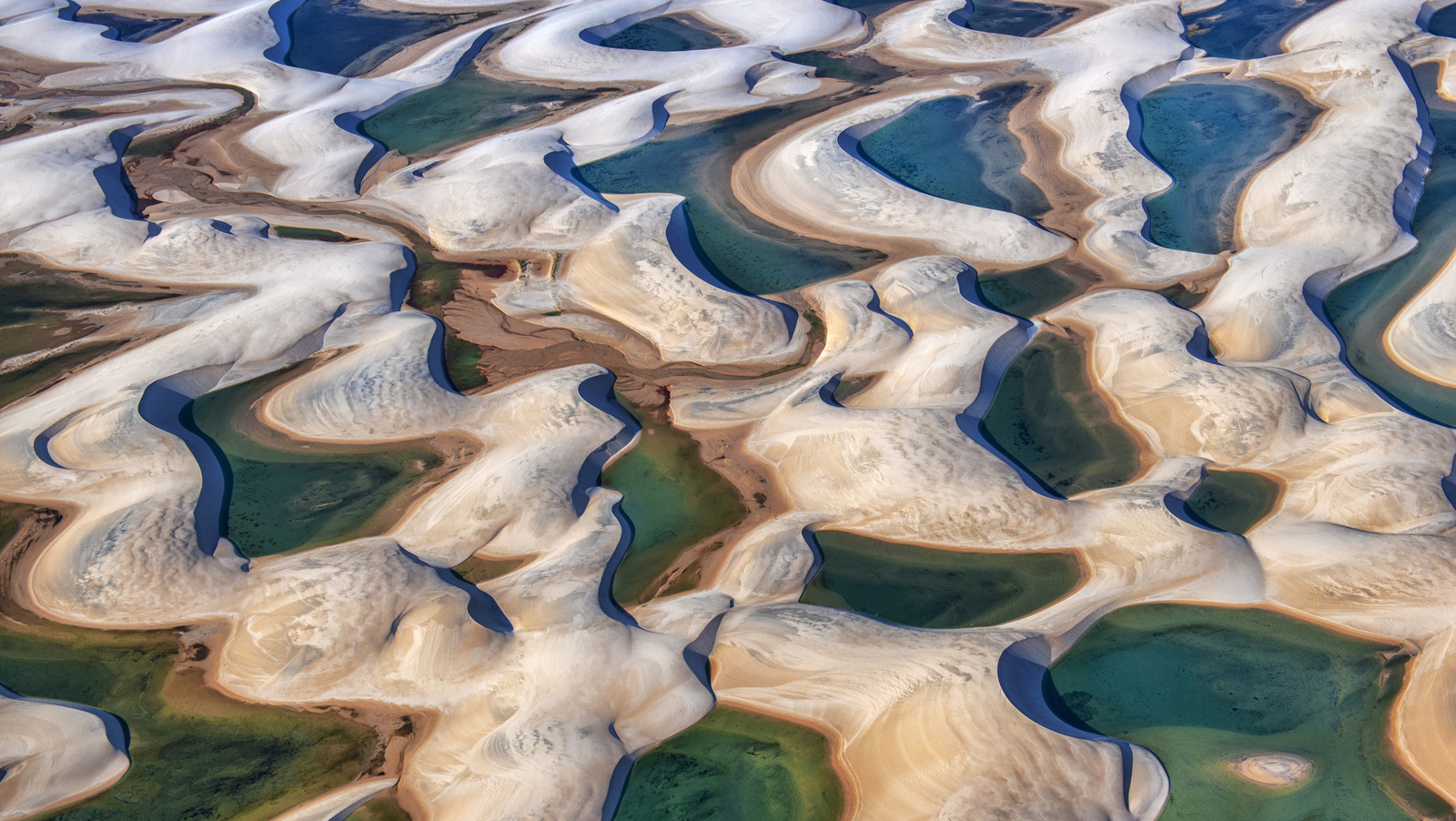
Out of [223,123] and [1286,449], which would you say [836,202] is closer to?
[1286,449]

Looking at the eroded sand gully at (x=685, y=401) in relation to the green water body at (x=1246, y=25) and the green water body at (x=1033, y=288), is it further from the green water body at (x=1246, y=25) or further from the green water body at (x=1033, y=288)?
the green water body at (x=1246, y=25)

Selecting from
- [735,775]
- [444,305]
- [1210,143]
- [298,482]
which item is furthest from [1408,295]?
[298,482]

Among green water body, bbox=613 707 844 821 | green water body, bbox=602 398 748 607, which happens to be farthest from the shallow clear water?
green water body, bbox=602 398 748 607

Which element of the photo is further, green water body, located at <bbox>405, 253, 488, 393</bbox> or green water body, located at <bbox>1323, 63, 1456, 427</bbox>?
green water body, located at <bbox>405, 253, 488, 393</bbox>

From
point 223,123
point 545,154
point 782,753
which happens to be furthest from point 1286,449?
point 223,123

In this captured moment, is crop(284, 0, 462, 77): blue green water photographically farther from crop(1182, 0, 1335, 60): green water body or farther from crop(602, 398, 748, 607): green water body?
crop(1182, 0, 1335, 60): green water body

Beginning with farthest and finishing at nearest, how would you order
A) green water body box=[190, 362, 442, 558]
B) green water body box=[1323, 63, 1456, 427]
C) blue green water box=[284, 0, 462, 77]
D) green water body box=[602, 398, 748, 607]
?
blue green water box=[284, 0, 462, 77], green water body box=[1323, 63, 1456, 427], green water body box=[190, 362, 442, 558], green water body box=[602, 398, 748, 607]

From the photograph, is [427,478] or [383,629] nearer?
[383,629]
